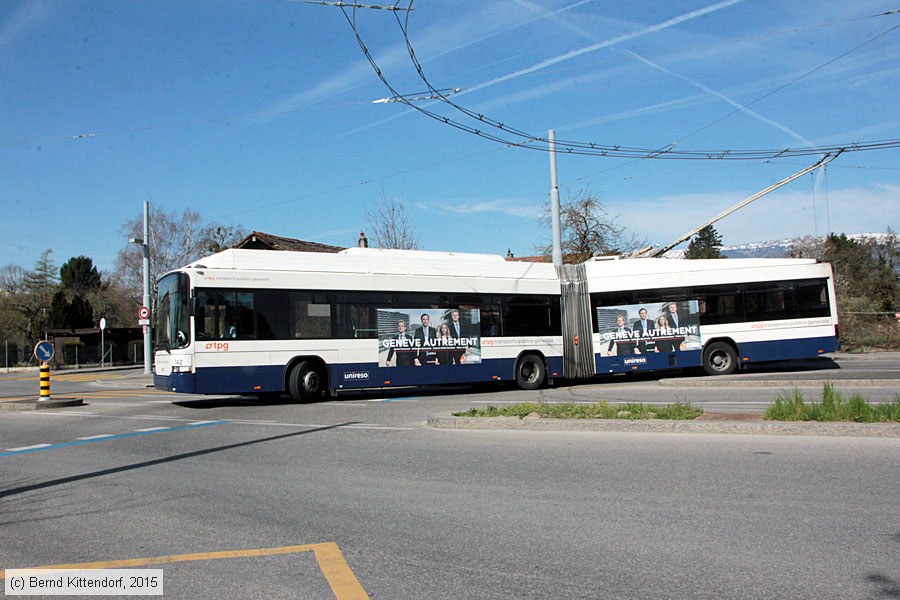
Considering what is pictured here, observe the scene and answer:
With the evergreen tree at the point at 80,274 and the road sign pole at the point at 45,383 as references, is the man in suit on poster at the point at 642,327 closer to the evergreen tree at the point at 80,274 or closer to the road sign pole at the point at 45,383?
the road sign pole at the point at 45,383

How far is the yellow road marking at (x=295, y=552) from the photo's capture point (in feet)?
15.0

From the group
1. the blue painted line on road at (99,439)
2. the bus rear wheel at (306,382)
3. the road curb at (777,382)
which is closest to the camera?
the blue painted line on road at (99,439)

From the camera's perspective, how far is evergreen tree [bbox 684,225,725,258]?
297ft

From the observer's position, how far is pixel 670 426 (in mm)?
10570

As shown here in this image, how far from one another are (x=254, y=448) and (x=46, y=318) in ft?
182

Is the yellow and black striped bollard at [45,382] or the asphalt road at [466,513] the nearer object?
the asphalt road at [466,513]

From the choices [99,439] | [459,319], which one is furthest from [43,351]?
[459,319]

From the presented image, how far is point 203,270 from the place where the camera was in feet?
52.9

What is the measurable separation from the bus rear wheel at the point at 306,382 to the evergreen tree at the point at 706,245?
7968cm

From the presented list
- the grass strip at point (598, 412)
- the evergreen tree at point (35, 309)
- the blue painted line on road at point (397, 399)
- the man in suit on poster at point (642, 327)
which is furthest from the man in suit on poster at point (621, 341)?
the evergreen tree at point (35, 309)

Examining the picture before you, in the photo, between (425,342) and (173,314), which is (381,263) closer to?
(425,342)

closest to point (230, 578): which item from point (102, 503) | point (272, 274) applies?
point (102, 503)

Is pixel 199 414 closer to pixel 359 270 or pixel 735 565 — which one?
pixel 359 270

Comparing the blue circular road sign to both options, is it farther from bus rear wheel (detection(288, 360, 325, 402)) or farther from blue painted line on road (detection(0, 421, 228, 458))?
blue painted line on road (detection(0, 421, 228, 458))
